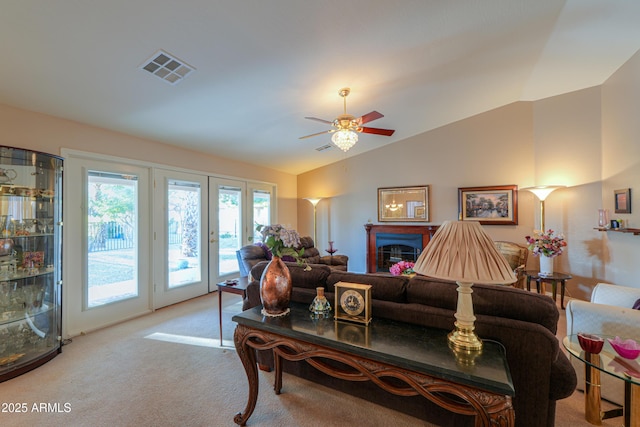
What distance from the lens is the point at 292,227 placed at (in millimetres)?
3346

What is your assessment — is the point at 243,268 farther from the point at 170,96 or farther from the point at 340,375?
the point at 340,375

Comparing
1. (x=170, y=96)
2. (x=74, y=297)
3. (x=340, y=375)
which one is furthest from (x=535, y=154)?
(x=74, y=297)

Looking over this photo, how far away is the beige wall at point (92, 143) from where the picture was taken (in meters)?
2.55

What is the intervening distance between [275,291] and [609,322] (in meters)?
2.34

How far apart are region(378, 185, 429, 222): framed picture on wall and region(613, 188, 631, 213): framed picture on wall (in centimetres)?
255

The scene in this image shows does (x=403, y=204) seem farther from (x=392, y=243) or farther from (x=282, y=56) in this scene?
(x=282, y=56)

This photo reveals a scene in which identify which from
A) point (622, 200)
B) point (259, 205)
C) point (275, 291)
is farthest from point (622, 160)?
point (259, 205)

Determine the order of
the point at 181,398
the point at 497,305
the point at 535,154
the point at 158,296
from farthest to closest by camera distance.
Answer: the point at 535,154
the point at 158,296
the point at 181,398
the point at 497,305

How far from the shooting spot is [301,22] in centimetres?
208

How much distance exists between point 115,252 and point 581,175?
267 inches

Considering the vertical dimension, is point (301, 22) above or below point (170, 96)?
above

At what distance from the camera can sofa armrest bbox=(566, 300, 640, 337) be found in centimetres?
175

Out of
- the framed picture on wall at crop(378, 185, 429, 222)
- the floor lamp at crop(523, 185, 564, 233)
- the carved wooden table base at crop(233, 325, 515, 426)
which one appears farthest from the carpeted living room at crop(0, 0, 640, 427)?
the framed picture on wall at crop(378, 185, 429, 222)

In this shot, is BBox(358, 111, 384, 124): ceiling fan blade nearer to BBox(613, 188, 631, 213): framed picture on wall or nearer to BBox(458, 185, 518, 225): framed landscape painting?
BBox(458, 185, 518, 225): framed landscape painting
